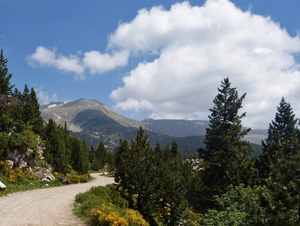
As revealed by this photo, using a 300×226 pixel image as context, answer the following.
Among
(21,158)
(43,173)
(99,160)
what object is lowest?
(99,160)

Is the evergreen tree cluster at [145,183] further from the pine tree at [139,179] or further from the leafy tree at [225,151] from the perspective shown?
the leafy tree at [225,151]

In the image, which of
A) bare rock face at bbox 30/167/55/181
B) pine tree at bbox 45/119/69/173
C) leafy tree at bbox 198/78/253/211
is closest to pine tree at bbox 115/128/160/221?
leafy tree at bbox 198/78/253/211

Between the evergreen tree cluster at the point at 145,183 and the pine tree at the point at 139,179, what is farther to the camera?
the evergreen tree cluster at the point at 145,183

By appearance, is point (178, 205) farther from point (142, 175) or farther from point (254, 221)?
point (254, 221)

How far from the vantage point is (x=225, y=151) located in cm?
2691

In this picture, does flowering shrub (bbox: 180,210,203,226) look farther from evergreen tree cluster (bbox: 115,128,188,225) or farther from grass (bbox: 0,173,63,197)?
grass (bbox: 0,173,63,197)

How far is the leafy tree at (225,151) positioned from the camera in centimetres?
2298

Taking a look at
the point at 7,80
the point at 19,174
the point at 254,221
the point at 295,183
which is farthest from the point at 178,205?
the point at 7,80

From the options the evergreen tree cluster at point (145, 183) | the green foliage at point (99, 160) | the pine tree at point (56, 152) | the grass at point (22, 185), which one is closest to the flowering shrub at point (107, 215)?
the evergreen tree cluster at point (145, 183)

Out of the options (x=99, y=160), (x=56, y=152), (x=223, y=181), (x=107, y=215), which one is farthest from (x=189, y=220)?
(x=99, y=160)

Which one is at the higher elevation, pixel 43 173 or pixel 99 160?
pixel 43 173

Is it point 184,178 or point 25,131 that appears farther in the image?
point 25,131

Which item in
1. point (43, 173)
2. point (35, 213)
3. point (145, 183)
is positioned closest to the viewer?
point (35, 213)

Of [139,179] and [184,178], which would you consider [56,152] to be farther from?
[184,178]
